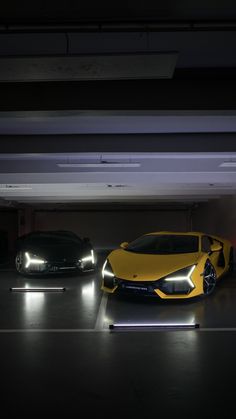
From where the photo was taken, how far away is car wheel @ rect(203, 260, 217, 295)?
650 cm

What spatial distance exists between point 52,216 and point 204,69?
56.0ft

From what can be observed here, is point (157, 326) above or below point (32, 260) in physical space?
below

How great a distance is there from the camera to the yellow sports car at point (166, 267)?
5.96 meters

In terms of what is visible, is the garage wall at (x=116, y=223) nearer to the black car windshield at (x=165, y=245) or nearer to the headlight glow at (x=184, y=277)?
the black car windshield at (x=165, y=245)

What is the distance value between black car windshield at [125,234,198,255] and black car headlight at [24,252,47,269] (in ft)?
7.14

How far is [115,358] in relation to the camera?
362 centimetres

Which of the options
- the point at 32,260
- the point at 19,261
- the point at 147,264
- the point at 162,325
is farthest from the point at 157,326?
the point at 19,261

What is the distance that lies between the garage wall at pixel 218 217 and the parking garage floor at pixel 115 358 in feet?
23.7

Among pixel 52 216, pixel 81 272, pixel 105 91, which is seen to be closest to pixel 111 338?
pixel 105 91

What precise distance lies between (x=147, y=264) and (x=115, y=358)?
2.84m

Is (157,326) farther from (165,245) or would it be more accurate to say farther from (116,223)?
(116,223)

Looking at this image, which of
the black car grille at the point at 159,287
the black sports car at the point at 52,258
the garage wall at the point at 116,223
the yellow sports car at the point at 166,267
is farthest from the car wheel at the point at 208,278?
the garage wall at the point at 116,223

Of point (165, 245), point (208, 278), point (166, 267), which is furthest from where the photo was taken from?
point (165, 245)

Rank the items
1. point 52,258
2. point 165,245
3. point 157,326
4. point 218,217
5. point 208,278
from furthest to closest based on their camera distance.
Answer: point 218,217, point 52,258, point 165,245, point 208,278, point 157,326
